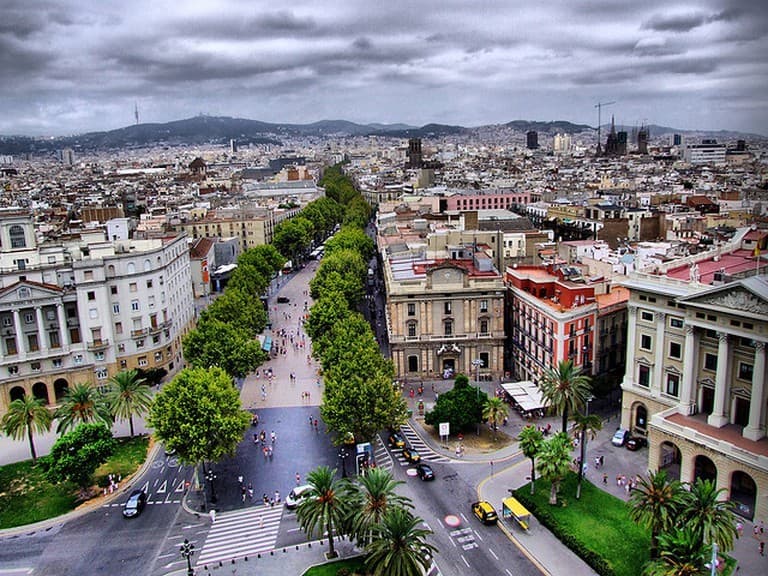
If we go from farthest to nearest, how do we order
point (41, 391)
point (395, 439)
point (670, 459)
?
point (41, 391) < point (395, 439) < point (670, 459)

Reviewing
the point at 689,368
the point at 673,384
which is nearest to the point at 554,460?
the point at 689,368

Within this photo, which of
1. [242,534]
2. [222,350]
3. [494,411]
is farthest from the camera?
[222,350]

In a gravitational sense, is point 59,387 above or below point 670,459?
above

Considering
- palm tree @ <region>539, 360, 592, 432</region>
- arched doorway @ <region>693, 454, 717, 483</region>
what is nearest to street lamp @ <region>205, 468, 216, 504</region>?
palm tree @ <region>539, 360, 592, 432</region>

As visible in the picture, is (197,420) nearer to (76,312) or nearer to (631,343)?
(76,312)

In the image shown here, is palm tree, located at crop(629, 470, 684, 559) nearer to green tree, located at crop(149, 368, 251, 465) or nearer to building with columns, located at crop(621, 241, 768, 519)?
building with columns, located at crop(621, 241, 768, 519)

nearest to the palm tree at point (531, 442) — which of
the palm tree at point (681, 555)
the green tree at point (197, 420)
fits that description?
the palm tree at point (681, 555)
